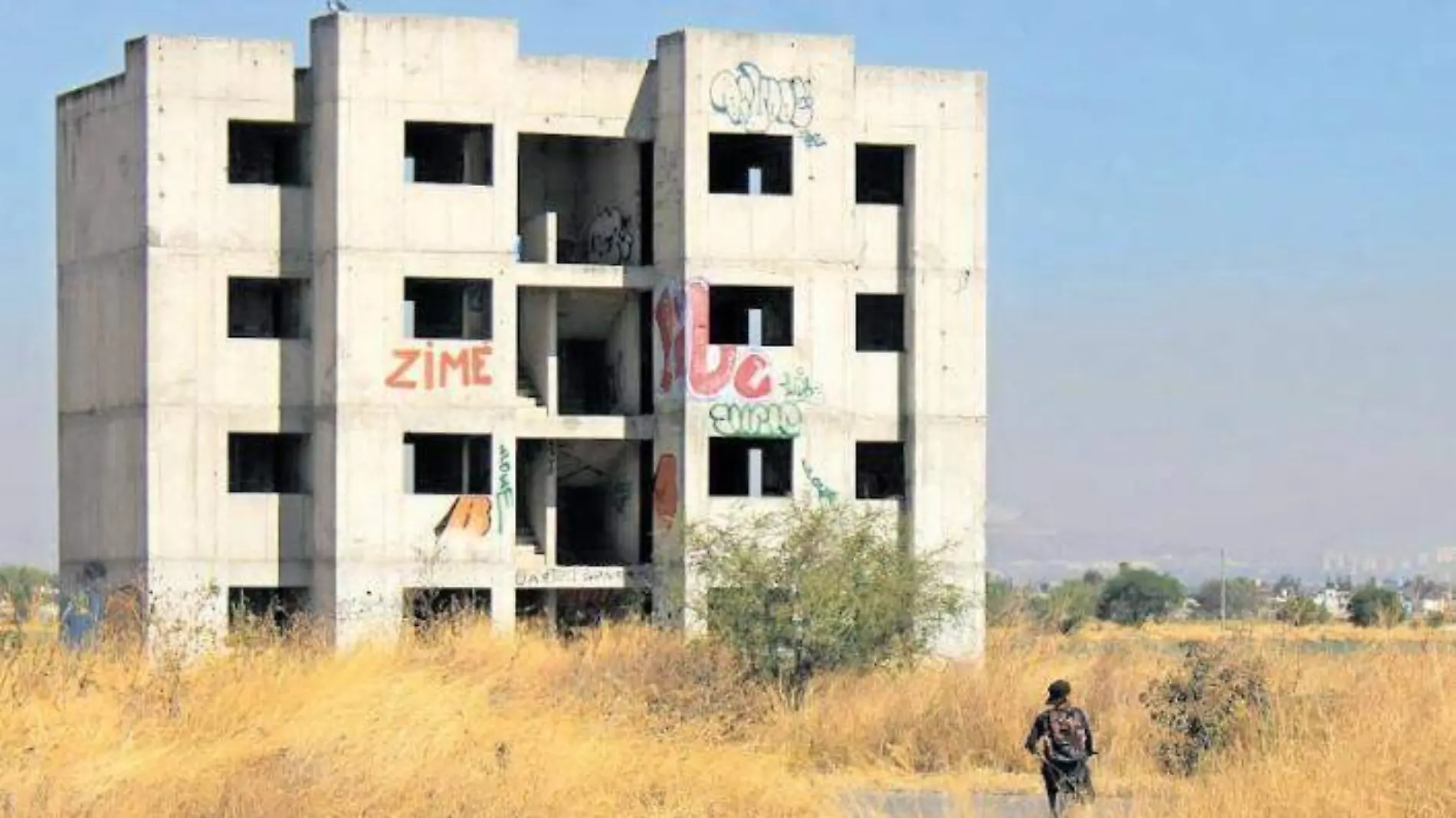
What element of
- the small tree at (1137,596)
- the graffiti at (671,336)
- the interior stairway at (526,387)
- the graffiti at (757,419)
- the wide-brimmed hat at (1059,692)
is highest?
the graffiti at (671,336)

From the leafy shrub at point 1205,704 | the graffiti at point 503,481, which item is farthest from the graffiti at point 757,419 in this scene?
the leafy shrub at point 1205,704

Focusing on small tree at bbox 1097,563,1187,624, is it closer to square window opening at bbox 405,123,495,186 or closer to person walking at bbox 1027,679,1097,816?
square window opening at bbox 405,123,495,186

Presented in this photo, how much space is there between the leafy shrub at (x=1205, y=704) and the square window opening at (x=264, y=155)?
79.2ft

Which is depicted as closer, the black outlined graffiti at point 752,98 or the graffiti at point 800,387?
the black outlined graffiti at point 752,98

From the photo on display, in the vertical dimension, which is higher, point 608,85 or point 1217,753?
point 608,85

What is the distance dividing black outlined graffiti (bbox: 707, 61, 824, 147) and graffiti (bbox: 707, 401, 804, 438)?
5.18 meters

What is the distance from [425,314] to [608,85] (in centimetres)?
583

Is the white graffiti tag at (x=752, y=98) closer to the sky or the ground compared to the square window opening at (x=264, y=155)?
closer to the sky

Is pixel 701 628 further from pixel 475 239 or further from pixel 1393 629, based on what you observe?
pixel 1393 629

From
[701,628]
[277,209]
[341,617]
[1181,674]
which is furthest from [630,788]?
[277,209]

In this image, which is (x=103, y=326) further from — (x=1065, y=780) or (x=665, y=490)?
(x=1065, y=780)

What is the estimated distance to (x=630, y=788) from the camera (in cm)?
2102

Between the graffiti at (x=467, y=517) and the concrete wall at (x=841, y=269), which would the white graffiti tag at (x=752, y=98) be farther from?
the graffiti at (x=467, y=517)

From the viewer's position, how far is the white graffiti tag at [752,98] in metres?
45.9
